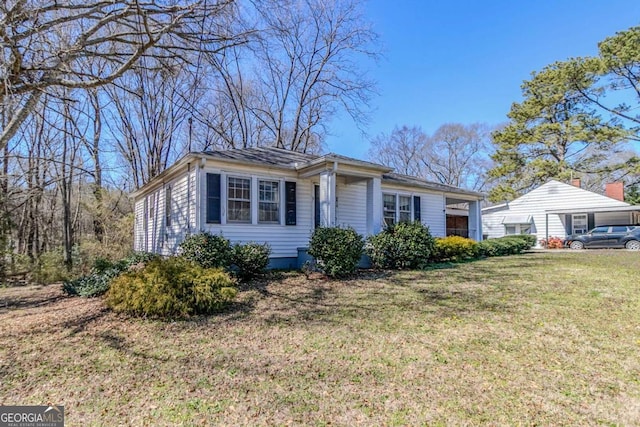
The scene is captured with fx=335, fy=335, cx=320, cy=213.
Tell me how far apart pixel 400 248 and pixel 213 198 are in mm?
5511

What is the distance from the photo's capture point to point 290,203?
10.4 m

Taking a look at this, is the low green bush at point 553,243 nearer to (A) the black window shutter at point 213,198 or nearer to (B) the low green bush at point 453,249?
(B) the low green bush at point 453,249

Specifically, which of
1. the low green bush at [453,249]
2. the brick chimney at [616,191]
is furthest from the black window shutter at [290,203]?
the brick chimney at [616,191]

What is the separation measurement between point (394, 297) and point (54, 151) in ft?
55.6

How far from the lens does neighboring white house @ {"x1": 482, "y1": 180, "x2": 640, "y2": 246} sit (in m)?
20.4

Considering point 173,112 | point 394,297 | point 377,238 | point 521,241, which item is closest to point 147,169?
point 173,112

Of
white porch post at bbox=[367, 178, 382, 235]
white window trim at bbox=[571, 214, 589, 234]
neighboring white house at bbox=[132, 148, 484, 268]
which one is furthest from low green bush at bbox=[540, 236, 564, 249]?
white porch post at bbox=[367, 178, 382, 235]

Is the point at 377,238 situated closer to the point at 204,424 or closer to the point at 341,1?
the point at 204,424

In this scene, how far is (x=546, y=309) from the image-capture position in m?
5.53

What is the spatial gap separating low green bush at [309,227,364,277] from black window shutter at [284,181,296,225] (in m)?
1.59

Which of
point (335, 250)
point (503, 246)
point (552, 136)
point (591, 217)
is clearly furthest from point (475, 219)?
point (552, 136)

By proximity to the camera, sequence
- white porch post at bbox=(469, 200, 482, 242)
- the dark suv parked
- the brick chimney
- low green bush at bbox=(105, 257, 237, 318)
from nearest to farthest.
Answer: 1. low green bush at bbox=(105, 257, 237, 318)
2. white porch post at bbox=(469, 200, 482, 242)
3. the dark suv parked
4. the brick chimney

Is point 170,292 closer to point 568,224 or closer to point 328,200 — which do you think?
point 328,200

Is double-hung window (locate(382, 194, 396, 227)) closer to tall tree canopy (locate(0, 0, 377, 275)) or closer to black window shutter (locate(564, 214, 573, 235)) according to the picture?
tall tree canopy (locate(0, 0, 377, 275))
